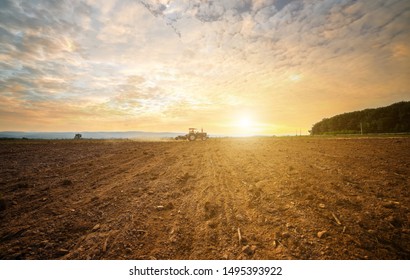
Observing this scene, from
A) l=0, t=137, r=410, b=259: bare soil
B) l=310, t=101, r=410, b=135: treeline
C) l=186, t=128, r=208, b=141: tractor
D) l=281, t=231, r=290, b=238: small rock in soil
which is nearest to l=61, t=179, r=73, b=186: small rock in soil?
l=0, t=137, r=410, b=259: bare soil

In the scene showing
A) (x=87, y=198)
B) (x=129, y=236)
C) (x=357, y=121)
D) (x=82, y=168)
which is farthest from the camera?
(x=357, y=121)

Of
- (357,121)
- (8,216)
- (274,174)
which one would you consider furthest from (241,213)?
(357,121)

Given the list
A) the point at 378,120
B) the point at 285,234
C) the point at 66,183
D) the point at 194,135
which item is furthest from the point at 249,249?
the point at 378,120

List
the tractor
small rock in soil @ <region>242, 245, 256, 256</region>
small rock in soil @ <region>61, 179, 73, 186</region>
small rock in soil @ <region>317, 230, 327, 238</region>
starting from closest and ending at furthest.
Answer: small rock in soil @ <region>242, 245, 256, 256</region> → small rock in soil @ <region>317, 230, 327, 238</region> → small rock in soil @ <region>61, 179, 73, 186</region> → the tractor

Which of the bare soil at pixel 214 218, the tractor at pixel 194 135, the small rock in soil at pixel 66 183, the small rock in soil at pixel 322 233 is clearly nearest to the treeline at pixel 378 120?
the tractor at pixel 194 135

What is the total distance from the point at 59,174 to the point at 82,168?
1.33m

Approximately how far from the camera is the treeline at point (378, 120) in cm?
5025

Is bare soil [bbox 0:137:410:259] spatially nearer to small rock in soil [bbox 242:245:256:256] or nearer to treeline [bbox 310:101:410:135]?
small rock in soil [bbox 242:245:256:256]

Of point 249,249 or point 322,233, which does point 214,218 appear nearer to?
point 249,249

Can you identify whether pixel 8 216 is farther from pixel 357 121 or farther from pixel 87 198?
pixel 357 121

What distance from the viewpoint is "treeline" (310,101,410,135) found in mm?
50250

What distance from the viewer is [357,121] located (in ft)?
240

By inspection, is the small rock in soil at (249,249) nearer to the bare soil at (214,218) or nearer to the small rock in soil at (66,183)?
the bare soil at (214,218)
